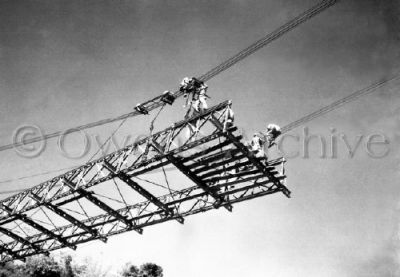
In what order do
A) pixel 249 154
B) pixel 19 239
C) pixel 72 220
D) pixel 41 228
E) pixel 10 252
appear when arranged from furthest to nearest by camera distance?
pixel 10 252 → pixel 19 239 → pixel 41 228 → pixel 72 220 → pixel 249 154

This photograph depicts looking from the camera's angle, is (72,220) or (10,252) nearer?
(72,220)

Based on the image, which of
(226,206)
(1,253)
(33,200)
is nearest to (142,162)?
(226,206)

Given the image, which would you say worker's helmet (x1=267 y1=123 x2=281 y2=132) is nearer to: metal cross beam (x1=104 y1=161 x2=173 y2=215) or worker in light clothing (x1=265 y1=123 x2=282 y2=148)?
worker in light clothing (x1=265 y1=123 x2=282 y2=148)

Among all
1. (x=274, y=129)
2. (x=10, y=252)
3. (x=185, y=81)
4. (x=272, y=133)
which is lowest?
(x=10, y=252)

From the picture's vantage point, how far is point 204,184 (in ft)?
33.0

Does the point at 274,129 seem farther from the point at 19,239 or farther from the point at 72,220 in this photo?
the point at 19,239

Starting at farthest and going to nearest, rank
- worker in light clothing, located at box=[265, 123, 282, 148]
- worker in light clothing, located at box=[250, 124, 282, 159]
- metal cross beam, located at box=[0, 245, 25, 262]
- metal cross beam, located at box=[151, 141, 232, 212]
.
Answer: metal cross beam, located at box=[0, 245, 25, 262] → worker in light clothing, located at box=[265, 123, 282, 148] → metal cross beam, located at box=[151, 141, 232, 212] → worker in light clothing, located at box=[250, 124, 282, 159]

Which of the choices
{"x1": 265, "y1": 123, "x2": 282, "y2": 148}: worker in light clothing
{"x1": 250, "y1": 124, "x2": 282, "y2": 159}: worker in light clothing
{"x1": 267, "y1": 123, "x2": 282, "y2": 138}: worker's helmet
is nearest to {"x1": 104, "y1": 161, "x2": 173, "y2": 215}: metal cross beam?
{"x1": 250, "y1": 124, "x2": 282, "y2": 159}: worker in light clothing

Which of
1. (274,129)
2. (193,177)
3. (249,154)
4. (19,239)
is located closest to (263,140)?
(274,129)

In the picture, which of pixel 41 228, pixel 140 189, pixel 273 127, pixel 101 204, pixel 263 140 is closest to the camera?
pixel 263 140

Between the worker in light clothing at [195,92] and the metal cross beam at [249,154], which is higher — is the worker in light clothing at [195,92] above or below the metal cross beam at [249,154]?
above

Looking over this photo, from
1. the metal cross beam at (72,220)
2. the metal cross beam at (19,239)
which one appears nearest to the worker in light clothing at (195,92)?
the metal cross beam at (72,220)

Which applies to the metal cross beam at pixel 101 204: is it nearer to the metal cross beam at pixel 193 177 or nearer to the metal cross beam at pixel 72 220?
the metal cross beam at pixel 72 220

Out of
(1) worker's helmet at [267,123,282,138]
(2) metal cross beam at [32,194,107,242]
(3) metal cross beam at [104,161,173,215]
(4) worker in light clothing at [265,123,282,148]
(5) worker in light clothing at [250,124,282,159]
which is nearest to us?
(5) worker in light clothing at [250,124,282,159]
